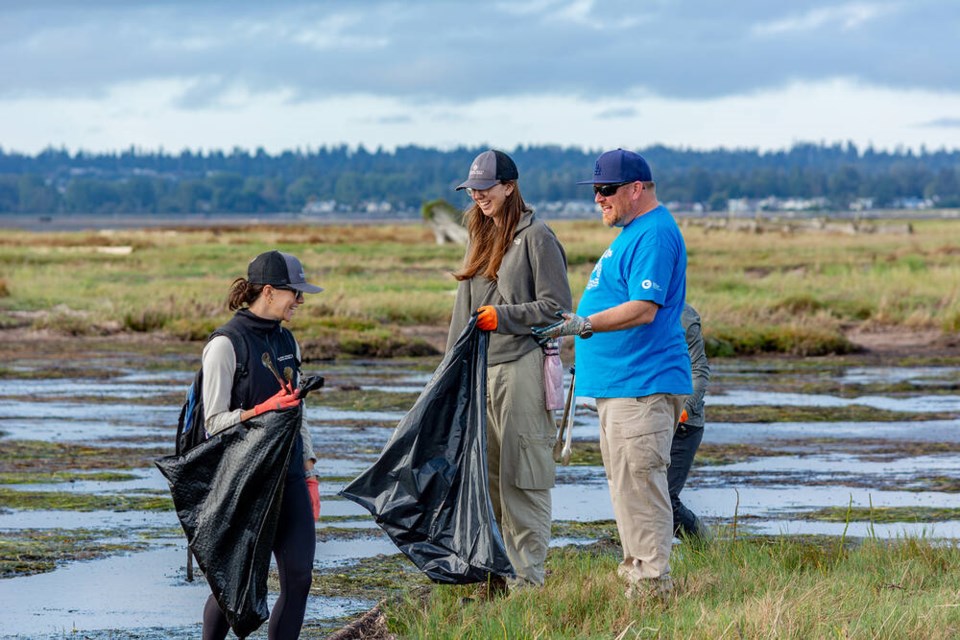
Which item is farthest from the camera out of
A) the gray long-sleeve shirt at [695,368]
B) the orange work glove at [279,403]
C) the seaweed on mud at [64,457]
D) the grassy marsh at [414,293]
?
the grassy marsh at [414,293]

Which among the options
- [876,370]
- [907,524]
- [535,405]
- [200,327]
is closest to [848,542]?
[907,524]

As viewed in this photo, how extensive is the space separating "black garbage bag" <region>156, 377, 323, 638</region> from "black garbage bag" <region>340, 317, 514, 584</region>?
1.11m

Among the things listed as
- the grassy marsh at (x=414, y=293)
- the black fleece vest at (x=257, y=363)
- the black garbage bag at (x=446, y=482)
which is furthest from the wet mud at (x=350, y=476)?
the grassy marsh at (x=414, y=293)

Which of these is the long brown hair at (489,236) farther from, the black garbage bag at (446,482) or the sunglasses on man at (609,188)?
the sunglasses on man at (609,188)

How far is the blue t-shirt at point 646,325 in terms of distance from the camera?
6.51m

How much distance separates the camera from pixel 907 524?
10148mm

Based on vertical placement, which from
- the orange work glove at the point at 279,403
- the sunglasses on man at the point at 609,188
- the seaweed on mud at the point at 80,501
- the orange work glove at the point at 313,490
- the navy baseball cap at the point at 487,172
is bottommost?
the seaweed on mud at the point at 80,501

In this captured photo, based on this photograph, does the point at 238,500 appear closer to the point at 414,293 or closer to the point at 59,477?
the point at 59,477

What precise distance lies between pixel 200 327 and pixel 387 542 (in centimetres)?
1744

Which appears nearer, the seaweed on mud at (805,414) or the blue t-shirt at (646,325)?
the blue t-shirt at (646,325)

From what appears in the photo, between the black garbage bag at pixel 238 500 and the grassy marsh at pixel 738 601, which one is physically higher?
the black garbage bag at pixel 238 500

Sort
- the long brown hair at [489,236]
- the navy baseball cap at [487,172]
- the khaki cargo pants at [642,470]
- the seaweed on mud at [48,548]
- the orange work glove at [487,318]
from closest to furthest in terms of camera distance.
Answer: the khaki cargo pants at [642,470], the orange work glove at [487,318], the navy baseball cap at [487,172], the long brown hair at [489,236], the seaweed on mud at [48,548]

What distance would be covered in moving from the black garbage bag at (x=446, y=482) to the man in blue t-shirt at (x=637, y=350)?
43cm

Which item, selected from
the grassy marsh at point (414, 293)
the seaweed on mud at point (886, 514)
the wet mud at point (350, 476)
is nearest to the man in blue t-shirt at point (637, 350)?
the wet mud at point (350, 476)
